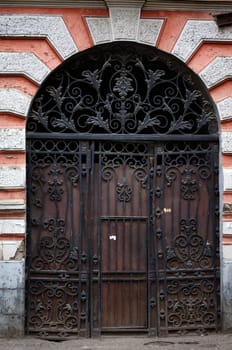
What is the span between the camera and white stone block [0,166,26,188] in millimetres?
9578

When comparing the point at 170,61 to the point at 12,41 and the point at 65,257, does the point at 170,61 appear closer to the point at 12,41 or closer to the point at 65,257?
the point at 12,41

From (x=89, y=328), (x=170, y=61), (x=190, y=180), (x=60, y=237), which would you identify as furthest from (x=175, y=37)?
(x=89, y=328)

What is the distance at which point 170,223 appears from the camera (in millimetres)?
10039

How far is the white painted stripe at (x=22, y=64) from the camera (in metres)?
9.66

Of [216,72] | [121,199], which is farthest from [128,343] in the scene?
[216,72]

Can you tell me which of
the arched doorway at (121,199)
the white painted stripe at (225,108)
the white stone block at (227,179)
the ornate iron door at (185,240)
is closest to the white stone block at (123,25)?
the arched doorway at (121,199)

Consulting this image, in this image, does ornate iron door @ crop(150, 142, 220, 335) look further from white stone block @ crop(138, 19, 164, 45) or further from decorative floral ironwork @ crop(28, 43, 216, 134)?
white stone block @ crop(138, 19, 164, 45)

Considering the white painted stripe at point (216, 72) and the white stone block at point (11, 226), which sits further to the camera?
the white painted stripe at point (216, 72)

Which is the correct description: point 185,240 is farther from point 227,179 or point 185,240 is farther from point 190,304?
point 227,179

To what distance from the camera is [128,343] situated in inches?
376

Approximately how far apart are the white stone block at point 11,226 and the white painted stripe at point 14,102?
1286 millimetres

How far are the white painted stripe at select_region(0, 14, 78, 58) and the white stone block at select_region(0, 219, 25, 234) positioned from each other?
82.2 inches

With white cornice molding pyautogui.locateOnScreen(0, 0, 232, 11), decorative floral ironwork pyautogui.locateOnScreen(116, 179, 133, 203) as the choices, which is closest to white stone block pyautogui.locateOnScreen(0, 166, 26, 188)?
decorative floral ironwork pyautogui.locateOnScreen(116, 179, 133, 203)

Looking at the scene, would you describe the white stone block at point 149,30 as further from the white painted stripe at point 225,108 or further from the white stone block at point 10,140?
the white stone block at point 10,140
